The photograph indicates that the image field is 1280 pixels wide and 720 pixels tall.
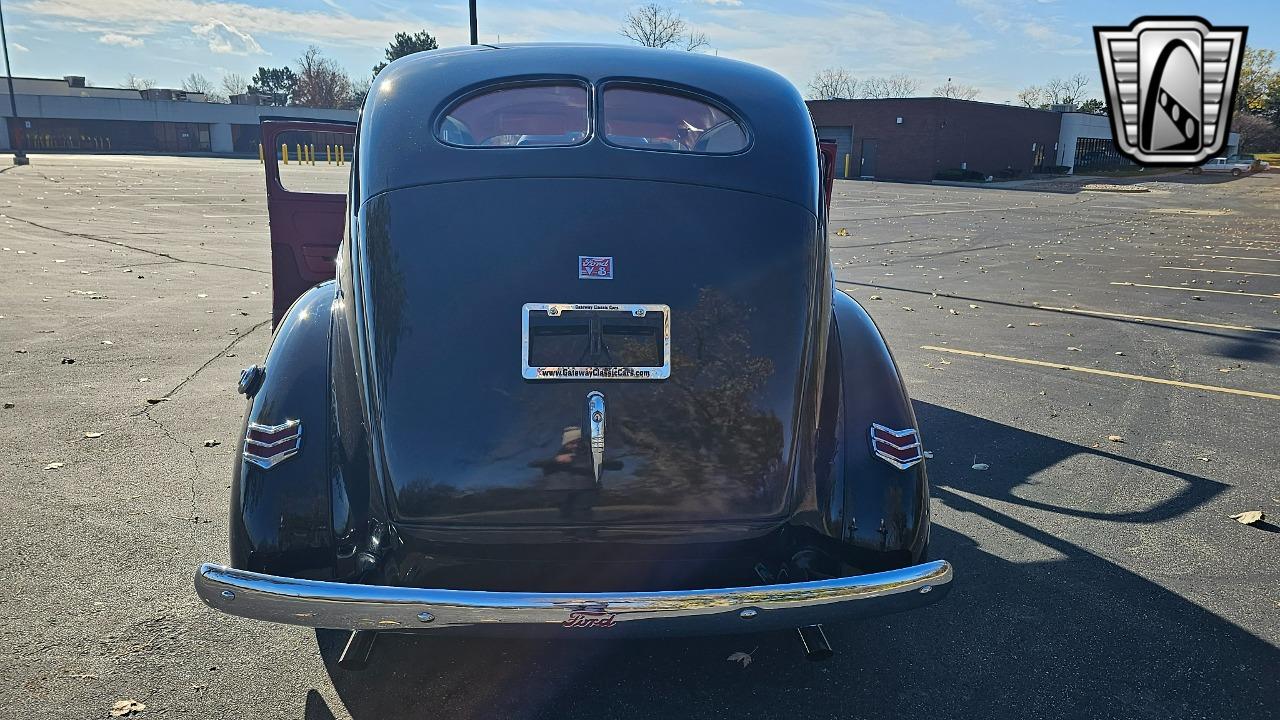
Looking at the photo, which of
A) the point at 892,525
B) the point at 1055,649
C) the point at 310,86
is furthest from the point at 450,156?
the point at 310,86

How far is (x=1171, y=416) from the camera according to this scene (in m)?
6.20

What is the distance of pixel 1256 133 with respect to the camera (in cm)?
8731

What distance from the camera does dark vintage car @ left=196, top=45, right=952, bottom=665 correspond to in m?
2.74

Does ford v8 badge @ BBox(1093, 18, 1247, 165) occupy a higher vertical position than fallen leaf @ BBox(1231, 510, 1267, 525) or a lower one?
higher

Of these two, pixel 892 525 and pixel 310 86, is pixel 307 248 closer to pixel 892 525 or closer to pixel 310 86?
pixel 892 525

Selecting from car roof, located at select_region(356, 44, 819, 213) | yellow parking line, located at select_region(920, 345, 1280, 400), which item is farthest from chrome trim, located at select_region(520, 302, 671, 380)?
yellow parking line, located at select_region(920, 345, 1280, 400)

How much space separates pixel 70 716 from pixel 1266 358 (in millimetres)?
A: 8999

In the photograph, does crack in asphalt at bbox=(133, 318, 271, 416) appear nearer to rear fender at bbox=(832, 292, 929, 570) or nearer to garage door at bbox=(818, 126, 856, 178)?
rear fender at bbox=(832, 292, 929, 570)

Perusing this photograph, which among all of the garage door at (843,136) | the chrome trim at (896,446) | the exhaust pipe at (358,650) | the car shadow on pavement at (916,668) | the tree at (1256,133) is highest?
the tree at (1256,133)

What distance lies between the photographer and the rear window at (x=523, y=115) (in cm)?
325

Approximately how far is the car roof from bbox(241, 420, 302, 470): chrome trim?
788 mm

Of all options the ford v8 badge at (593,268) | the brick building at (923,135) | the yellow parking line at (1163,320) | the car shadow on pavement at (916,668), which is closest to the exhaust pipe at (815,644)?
the car shadow on pavement at (916,668)

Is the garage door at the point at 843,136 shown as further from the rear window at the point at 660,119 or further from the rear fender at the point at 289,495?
the rear fender at the point at 289,495

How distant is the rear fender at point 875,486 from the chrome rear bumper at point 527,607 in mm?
388
